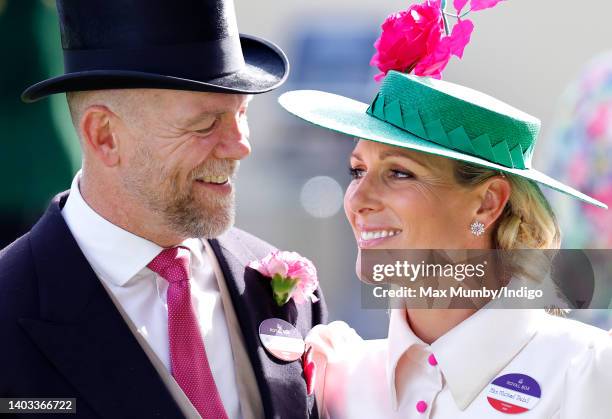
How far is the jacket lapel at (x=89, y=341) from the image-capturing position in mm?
2990

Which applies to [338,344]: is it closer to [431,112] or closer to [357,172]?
[357,172]

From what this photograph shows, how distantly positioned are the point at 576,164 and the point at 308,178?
135 inches

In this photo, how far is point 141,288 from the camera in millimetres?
3254

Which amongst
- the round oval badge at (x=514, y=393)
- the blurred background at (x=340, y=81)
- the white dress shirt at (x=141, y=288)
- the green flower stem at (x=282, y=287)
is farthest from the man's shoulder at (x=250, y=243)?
the blurred background at (x=340, y=81)

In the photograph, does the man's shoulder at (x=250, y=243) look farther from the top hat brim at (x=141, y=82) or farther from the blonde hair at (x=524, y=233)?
the blonde hair at (x=524, y=233)

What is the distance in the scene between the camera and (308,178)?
319 inches

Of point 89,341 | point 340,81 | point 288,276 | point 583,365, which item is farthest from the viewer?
point 340,81

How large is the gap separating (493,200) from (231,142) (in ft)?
2.84

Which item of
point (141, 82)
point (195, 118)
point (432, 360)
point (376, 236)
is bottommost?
point (432, 360)

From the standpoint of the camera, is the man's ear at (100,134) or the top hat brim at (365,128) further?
the man's ear at (100,134)

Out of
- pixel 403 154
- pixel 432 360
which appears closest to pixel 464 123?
pixel 403 154

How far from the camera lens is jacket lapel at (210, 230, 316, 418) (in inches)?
129

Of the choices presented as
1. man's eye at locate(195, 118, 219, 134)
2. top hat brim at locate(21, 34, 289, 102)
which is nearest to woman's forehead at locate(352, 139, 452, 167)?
top hat brim at locate(21, 34, 289, 102)

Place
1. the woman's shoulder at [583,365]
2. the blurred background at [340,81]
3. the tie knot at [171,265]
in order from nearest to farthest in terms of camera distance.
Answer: the woman's shoulder at [583,365]
the tie knot at [171,265]
the blurred background at [340,81]
